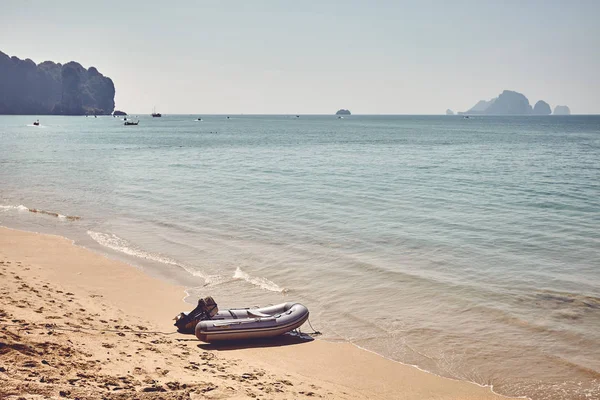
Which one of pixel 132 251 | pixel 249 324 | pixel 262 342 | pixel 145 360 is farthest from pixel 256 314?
pixel 132 251

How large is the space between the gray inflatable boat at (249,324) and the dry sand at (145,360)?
0.22 m

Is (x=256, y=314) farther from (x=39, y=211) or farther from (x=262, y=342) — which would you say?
(x=39, y=211)

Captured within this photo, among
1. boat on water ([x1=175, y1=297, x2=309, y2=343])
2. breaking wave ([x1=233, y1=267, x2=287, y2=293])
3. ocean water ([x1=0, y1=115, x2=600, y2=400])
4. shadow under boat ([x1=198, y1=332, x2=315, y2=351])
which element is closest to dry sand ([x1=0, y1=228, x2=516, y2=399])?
shadow under boat ([x1=198, y1=332, x2=315, y2=351])

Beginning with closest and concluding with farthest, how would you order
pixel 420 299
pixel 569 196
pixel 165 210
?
pixel 420 299, pixel 165 210, pixel 569 196

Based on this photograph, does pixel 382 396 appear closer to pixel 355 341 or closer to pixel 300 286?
pixel 355 341

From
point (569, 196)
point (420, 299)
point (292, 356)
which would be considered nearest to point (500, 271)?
point (420, 299)

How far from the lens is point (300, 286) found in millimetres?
14328

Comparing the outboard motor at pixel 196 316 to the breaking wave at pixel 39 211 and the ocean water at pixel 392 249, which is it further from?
the breaking wave at pixel 39 211

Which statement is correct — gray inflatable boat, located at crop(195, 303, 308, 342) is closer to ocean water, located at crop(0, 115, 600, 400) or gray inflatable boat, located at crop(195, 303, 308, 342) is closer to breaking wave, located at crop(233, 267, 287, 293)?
ocean water, located at crop(0, 115, 600, 400)

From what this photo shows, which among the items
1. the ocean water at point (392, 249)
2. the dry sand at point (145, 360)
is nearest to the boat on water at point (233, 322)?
the dry sand at point (145, 360)

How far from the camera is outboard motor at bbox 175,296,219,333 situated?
10778 mm

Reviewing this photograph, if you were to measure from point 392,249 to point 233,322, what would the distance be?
8.52 m

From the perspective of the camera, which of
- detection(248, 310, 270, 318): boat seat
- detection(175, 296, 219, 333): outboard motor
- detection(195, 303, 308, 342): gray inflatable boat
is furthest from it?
detection(248, 310, 270, 318): boat seat

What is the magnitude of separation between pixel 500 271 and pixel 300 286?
615 cm
